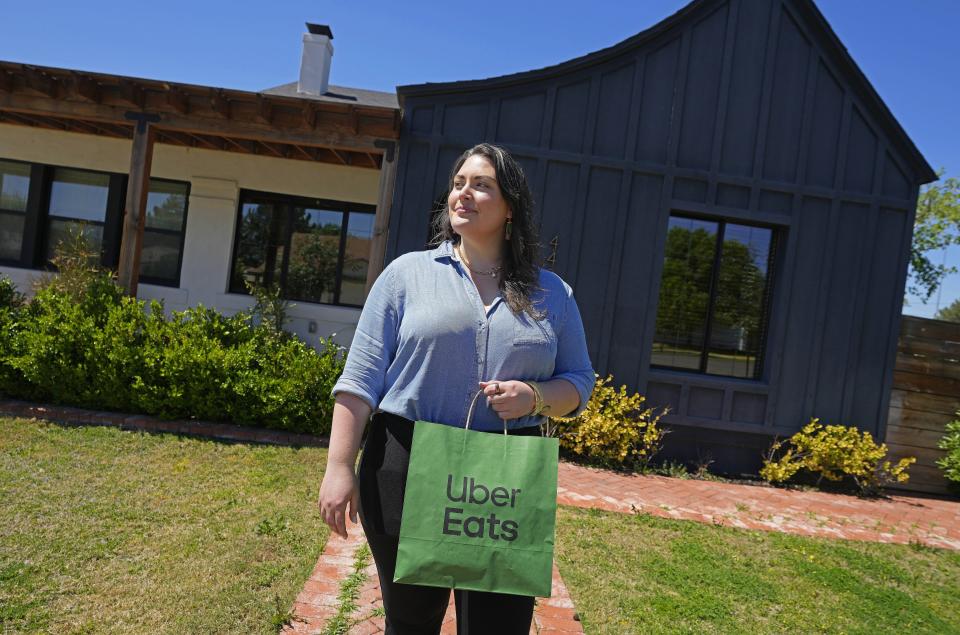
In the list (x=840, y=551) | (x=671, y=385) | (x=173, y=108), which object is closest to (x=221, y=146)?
(x=173, y=108)

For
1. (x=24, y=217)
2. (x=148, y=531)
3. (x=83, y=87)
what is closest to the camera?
(x=148, y=531)

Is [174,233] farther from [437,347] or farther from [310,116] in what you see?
[437,347]

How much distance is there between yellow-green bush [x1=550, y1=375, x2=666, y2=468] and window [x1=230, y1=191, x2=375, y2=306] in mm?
4406

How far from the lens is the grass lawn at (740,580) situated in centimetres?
344

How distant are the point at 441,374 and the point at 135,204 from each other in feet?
22.6

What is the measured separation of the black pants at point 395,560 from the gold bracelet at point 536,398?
8 cm

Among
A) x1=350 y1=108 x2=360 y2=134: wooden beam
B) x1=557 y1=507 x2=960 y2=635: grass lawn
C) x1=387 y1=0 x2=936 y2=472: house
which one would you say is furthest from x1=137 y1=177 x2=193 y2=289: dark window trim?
x1=557 y1=507 x2=960 y2=635: grass lawn

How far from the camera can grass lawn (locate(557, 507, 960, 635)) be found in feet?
11.3

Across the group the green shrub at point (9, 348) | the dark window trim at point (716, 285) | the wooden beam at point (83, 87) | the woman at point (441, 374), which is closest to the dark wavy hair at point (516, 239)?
the woman at point (441, 374)

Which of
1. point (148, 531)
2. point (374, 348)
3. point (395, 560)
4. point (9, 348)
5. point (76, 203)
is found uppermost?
point (76, 203)

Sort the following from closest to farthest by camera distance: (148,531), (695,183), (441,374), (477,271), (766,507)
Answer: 1. (441,374)
2. (477,271)
3. (148,531)
4. (766,507)
5. (695,183)

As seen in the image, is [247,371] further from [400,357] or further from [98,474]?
[400,357]

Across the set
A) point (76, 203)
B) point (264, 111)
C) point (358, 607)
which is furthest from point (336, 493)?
point (76, 203)

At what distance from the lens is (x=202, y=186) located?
9.39 metres
